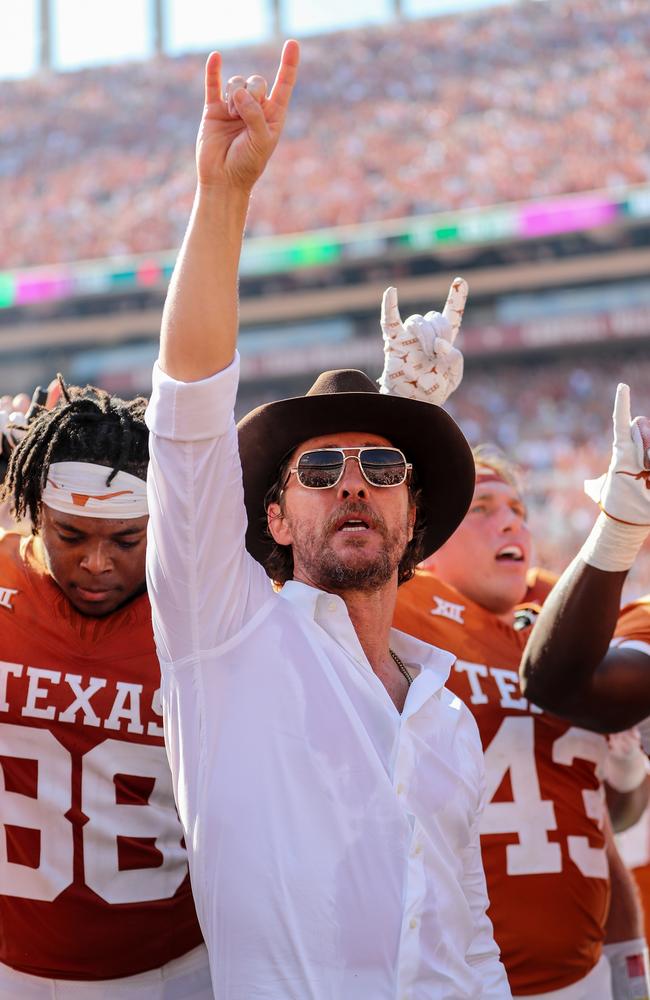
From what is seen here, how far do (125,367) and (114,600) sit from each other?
2321cm

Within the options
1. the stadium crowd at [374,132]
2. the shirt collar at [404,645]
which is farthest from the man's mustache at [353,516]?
the stadium crowd at [374,132]

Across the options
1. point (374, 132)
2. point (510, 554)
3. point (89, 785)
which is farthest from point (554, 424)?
point (89, 785)

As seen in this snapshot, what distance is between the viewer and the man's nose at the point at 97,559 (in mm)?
2781

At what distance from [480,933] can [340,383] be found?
42.0 inches

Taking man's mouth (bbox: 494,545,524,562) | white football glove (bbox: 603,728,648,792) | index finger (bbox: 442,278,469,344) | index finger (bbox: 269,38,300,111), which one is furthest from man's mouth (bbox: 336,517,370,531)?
white football glove (bbox: 603,728,648,792)

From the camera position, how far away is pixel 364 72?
2738cm

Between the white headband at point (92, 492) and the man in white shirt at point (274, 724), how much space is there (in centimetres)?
85

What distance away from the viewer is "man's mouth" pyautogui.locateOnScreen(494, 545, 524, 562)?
345 cm

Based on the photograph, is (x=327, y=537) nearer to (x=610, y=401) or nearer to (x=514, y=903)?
(x=514, y=903)

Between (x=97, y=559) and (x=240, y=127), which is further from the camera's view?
(x=97, y=559)

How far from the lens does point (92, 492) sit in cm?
282

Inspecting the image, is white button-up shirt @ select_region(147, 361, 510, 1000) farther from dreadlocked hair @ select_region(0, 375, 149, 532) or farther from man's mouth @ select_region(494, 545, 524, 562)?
man's mouth @ select_region(494, 545, 524, 562)

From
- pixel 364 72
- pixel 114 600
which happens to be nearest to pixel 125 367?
pixel 364 72

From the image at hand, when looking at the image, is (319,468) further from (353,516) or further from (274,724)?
(274,724)
